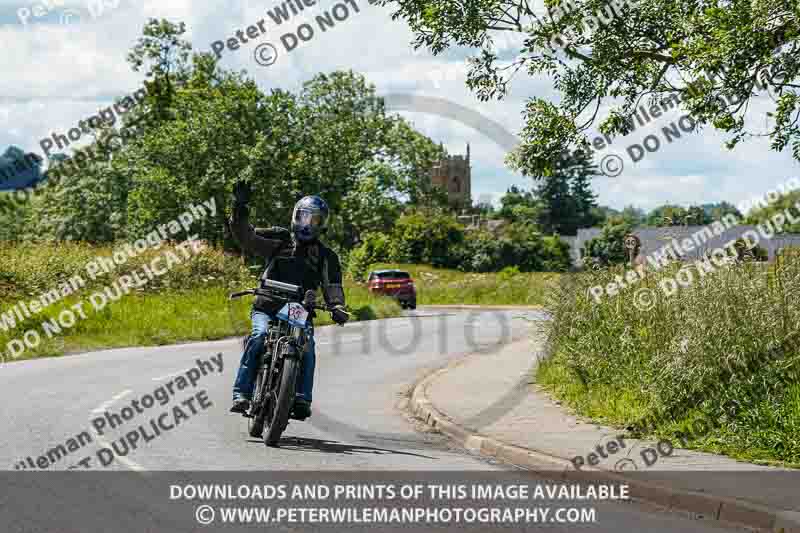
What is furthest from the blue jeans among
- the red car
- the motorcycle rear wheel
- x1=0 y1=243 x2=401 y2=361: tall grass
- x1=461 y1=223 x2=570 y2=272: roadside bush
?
x1=461 y1=223 x2=570 y2=272: roadside bush

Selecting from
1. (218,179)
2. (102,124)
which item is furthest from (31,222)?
(218,179)

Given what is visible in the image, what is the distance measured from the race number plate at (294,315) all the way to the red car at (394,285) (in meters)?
34.7

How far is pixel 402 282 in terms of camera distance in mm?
45438

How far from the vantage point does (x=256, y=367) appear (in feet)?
32.5

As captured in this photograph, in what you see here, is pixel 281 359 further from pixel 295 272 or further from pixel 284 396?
pixel 295 272

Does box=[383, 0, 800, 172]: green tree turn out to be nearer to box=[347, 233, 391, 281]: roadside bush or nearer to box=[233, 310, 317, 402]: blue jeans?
box=[233, 310, 317, 402]: blue jeans

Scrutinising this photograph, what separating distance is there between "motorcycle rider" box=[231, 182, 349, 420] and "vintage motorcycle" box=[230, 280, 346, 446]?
0.10 metres

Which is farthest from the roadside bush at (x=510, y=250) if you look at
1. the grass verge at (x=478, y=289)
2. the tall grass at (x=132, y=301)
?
the tall grass at (x=132, y=301)

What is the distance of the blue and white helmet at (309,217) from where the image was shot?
9766mm

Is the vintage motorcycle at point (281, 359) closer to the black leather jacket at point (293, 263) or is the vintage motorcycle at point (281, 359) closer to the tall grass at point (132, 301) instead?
the black leather jacket at point (293, 263)

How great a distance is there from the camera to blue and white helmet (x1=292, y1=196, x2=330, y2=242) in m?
9.77

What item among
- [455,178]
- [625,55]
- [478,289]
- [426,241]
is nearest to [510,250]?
[426,241]

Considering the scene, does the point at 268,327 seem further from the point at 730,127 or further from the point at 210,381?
the point at 210,381

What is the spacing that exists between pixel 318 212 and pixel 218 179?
1264 inches
